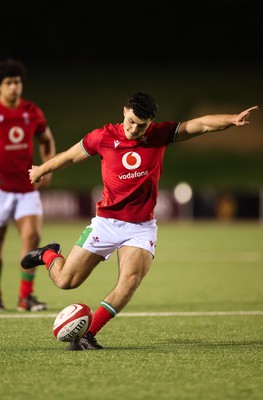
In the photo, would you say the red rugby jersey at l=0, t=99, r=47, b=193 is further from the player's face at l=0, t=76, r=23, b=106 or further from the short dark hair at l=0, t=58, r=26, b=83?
the short dark hair at l=0, t=58, r=26, b=83

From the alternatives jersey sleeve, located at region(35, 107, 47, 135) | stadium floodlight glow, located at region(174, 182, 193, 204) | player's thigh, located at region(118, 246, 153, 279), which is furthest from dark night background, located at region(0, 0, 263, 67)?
player's thigh, located at region(118, 246, 153, 279)

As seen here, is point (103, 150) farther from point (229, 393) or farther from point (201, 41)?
point (201, 41)

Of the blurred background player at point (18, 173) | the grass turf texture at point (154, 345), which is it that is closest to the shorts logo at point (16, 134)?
the blurred background player at point (18, 173)

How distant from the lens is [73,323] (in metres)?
5.55

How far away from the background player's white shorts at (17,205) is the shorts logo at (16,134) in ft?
1.73

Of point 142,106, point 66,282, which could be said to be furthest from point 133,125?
point 66,282

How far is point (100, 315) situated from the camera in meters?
5.77

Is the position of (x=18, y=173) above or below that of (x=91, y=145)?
below

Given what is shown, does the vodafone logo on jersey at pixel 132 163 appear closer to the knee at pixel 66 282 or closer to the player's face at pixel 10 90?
the knee at pixel 66 282

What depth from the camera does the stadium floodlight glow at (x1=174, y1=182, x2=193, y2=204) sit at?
2366 centimetres

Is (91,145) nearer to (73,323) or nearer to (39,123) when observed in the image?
(73,323)

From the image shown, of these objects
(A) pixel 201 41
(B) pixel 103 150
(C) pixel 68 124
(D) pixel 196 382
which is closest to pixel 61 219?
(C) pixel 68 124

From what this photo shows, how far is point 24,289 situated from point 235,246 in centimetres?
836

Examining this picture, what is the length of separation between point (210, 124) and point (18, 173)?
2.87 meters
